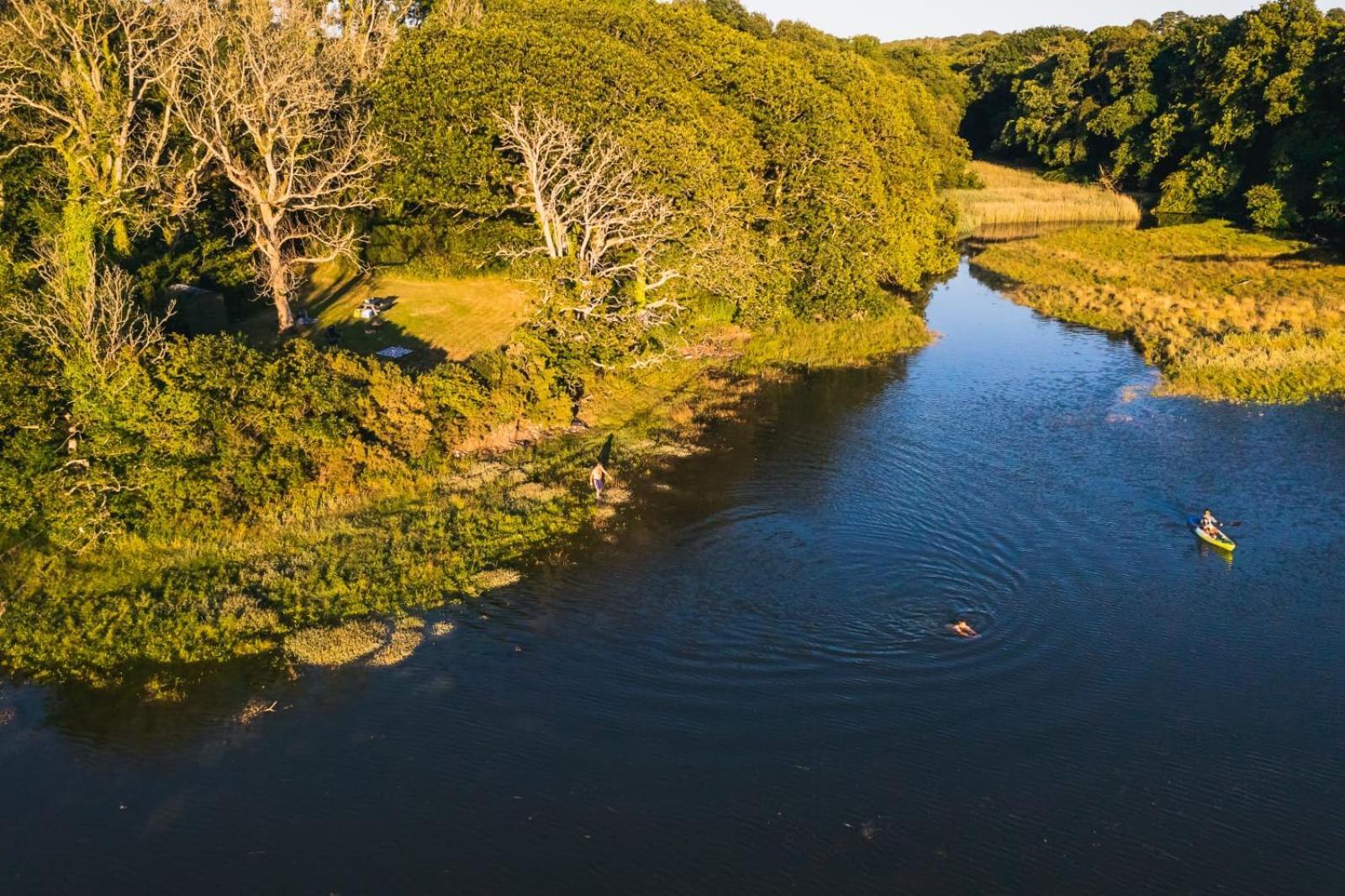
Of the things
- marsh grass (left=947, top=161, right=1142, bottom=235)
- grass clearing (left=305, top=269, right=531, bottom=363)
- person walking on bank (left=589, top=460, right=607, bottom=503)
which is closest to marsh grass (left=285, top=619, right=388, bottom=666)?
person walking on bank (left=589, top=460, right=607, bottom=503)

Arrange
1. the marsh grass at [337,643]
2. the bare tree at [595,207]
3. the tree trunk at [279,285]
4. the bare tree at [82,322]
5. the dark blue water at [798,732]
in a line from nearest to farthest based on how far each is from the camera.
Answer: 1. the dark blue water at [798,732]
2. the marsh grass at [337,643]
3. the bare tree at [82,322]
4. the bare tree at [595,207]
5. the tree trunk at [279,285]

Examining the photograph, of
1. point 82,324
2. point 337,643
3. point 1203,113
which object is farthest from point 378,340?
point 1203,113

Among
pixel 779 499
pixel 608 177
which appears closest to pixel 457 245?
pixel 608 177

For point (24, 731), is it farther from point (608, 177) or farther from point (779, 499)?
point (608, 177)

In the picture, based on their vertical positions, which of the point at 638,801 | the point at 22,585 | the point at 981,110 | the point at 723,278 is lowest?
the point at 638,801

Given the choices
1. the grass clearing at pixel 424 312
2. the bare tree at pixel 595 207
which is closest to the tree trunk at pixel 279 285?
the grass clearing at pixel 424 312

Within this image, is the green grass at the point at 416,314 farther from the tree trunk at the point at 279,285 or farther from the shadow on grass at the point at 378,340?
the tree trunk at the point at 279,285

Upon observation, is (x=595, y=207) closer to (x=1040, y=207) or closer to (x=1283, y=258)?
(x=1283, y=258)
